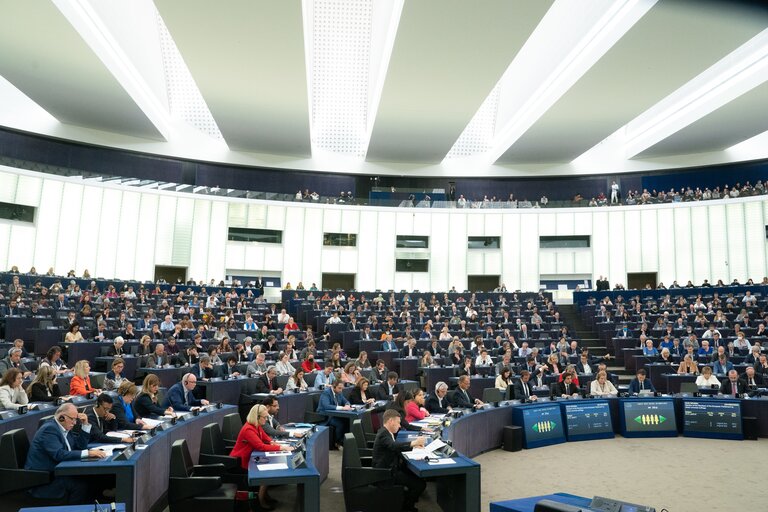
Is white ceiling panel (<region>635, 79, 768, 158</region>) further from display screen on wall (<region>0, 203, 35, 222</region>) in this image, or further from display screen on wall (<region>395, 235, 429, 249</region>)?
display screen on wall (<region>0, 203, 35, 222</region>)

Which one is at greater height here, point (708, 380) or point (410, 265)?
point (410, 265)

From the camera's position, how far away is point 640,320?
20281 mm

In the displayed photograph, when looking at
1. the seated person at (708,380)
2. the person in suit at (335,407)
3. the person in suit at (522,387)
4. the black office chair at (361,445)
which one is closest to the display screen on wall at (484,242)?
the seated person at (708,380)

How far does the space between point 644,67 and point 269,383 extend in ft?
48.6

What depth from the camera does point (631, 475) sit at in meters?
Answer: 8.38

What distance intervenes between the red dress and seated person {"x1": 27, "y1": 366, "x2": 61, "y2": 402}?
3.66 metres

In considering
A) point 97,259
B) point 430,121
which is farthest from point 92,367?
point 430,121

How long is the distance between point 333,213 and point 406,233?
3.84 meters

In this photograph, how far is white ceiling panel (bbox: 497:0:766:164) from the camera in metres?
15.2

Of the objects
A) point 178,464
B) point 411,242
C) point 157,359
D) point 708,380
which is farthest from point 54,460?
point 411,242

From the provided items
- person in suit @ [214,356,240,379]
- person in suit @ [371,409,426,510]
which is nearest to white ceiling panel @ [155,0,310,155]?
person in suit @ [214,356,240,379]

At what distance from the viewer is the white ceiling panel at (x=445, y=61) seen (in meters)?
15.1

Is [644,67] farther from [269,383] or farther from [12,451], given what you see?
[12,451]

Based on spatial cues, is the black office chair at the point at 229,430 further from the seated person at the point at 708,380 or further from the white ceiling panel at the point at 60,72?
the white ceiling panel at the point at 60,72
